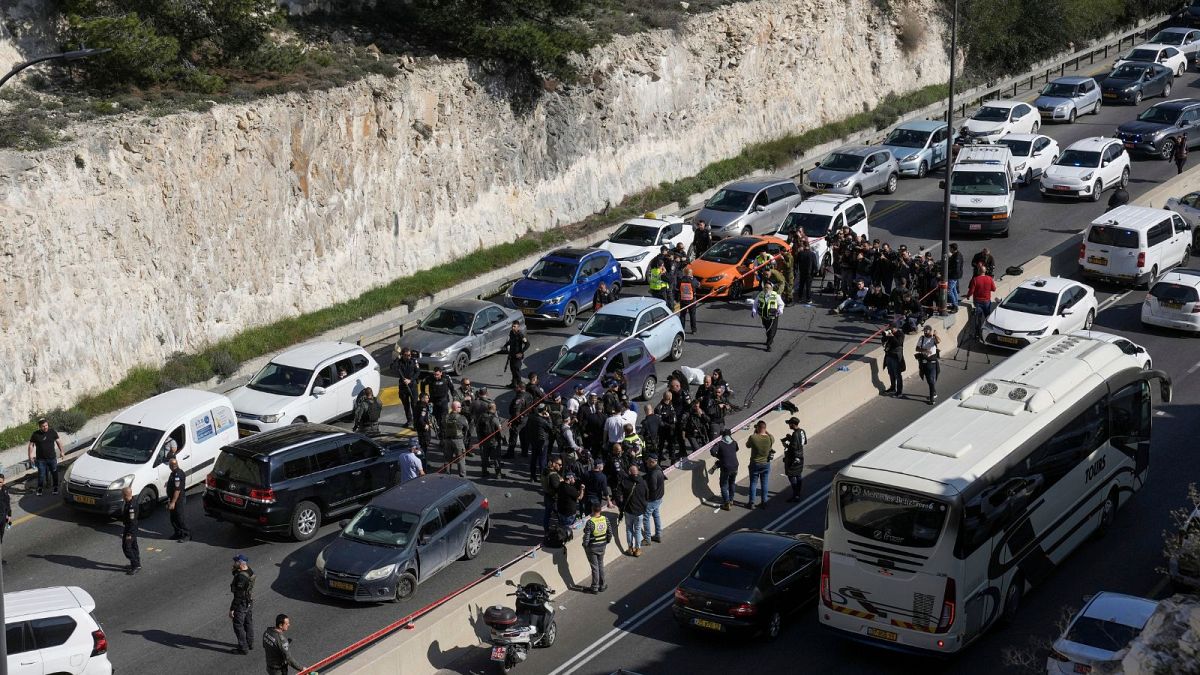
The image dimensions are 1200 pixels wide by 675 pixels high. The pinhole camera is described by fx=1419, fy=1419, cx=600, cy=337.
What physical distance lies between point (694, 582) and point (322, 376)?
11.1m

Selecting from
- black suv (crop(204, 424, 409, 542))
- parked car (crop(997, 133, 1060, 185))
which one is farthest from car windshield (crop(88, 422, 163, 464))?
parked car (crop(997, 133, 1060, 185))

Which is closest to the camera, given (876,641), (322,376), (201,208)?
(876,641)

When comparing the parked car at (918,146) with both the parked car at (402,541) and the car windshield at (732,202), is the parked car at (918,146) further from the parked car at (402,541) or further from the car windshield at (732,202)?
the parked car at (402,541)

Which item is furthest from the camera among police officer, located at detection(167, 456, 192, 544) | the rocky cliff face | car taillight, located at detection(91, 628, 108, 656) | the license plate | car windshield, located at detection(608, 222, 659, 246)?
→ car windshield, located at detection(608, 222, 659, 246)

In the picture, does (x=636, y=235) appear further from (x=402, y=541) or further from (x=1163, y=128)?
(x=1163, y=128)

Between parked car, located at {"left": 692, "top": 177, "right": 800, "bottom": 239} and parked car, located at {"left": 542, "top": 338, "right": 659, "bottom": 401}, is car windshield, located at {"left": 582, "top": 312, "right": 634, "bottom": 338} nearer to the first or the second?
parked car, located at {"left": 542, "top": 338, "right": 659, "bottom": 401}

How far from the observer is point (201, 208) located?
31.6 m

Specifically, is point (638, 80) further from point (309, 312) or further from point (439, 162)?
point (309, 312)

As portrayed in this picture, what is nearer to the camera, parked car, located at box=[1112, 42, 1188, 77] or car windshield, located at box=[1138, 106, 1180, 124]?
car windshield, located at box=[1138, 106, 1180, 124]

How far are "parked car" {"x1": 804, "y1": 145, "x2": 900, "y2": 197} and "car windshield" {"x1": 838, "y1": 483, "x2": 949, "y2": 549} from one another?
24.3m

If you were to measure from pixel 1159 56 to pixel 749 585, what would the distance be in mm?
45574

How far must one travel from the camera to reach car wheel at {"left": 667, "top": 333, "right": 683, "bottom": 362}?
102 feet

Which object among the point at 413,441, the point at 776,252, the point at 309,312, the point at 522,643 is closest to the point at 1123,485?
the point at 522,643

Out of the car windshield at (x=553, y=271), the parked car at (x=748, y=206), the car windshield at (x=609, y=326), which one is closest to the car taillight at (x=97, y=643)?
the car windshield at (x=609, y=326)
